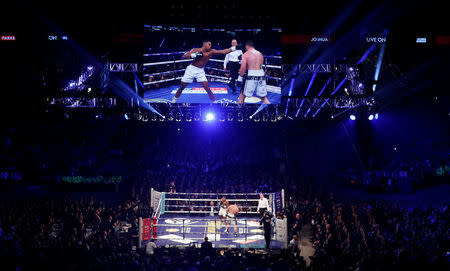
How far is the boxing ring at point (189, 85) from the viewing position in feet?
32.3

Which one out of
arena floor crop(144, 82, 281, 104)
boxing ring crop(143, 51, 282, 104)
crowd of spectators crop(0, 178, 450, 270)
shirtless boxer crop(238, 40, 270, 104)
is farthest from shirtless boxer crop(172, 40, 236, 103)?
crowd of spectators crop(0, 178, 450, 270)

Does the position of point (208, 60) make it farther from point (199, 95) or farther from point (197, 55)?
point (199, 95)

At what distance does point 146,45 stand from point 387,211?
955cm

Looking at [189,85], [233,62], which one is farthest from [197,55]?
[233,62]

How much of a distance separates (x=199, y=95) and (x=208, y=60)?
3.74 ft

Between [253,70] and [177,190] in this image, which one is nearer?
[253,70]

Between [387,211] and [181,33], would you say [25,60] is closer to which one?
[181,33]

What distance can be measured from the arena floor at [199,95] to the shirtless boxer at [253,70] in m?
0.28

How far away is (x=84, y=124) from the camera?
19.1 m

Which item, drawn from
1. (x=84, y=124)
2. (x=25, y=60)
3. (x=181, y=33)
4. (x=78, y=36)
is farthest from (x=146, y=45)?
(x=84, y=124)

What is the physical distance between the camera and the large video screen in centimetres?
986

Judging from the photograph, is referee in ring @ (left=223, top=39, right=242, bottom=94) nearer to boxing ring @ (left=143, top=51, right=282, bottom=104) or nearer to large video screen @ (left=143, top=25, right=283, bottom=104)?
large video screen @ (left=143, top=25, right=283, bottom=104)

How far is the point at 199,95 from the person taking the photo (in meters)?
10.3

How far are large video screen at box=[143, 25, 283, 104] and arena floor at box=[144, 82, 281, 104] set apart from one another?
0.10 ft
